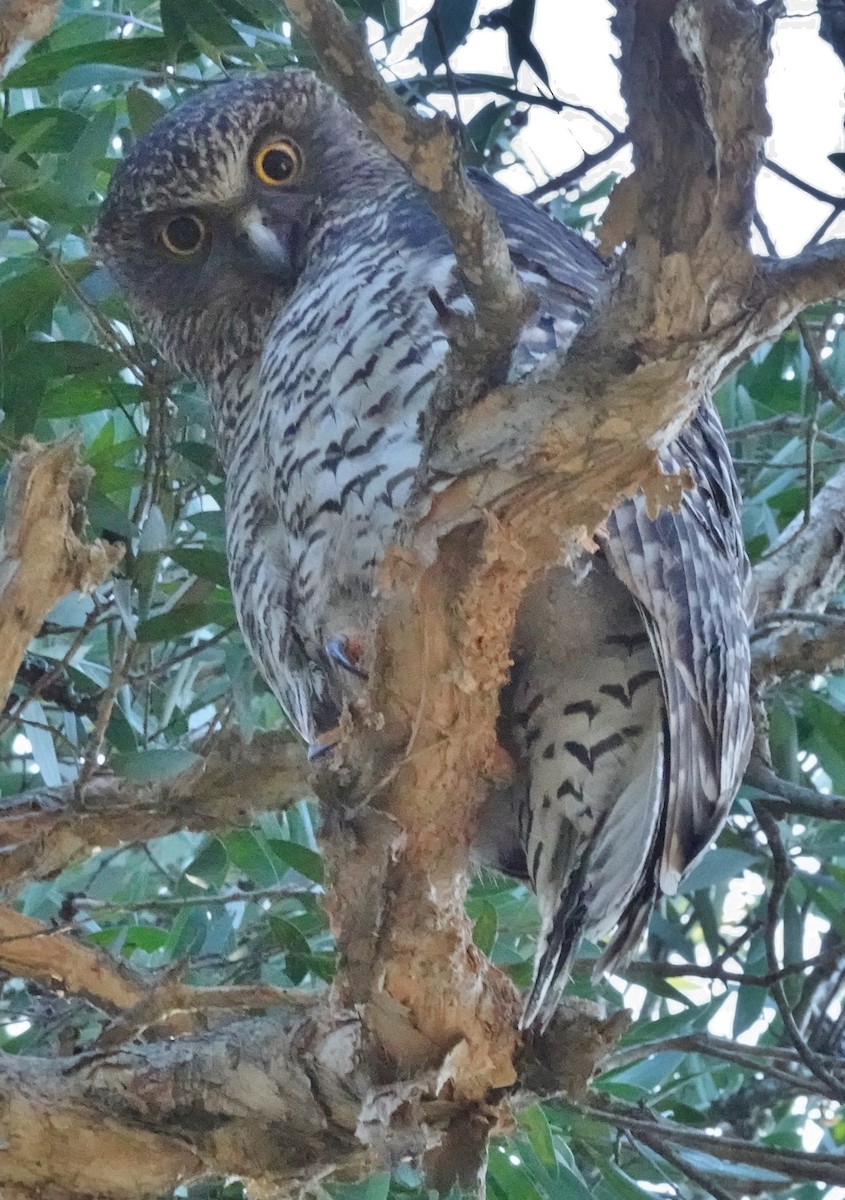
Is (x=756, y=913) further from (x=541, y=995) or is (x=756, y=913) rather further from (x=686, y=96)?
(x=686, y=96)

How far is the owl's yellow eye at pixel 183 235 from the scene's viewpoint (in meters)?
2.26

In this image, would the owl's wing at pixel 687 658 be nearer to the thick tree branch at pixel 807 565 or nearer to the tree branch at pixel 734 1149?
the tree branch at pixel 734 1149

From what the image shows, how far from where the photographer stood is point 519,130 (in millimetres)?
2465

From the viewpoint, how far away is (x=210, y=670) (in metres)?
2.56

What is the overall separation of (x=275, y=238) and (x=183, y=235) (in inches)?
9.9

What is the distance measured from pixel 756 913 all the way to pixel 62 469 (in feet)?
6.45

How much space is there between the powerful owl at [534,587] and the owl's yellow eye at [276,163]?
0.06 metres

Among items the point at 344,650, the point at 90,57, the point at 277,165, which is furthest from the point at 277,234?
→ the point at 344,650

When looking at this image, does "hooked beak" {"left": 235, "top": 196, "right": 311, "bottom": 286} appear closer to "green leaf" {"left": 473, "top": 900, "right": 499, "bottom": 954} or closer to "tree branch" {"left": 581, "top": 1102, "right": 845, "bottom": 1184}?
"green leaf" {"left": 473, "top": 900, "right": 499, "bottom": 954}

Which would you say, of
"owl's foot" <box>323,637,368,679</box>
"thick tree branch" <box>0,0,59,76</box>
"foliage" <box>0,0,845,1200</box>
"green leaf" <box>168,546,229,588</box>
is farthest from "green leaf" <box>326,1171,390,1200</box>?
"thick tree branch" <box>0,0,59,76</box>


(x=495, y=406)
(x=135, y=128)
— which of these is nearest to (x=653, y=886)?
(x=495, y=406)

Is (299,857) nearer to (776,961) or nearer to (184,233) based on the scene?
(776,961)

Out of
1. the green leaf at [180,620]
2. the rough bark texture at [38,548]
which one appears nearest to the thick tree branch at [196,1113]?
the rough bark texture at [38,548]

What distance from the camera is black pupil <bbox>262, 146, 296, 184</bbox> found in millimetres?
2230
